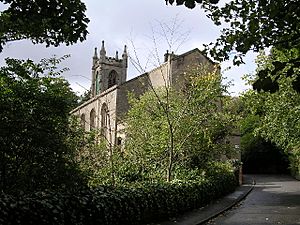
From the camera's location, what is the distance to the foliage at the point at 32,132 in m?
10.1

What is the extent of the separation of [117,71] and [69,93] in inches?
1952

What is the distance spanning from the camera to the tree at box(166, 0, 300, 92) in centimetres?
524

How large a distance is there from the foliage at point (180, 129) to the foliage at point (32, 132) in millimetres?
7641

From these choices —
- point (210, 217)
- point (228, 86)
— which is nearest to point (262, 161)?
point (228, 86)

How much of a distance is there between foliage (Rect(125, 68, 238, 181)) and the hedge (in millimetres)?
2194

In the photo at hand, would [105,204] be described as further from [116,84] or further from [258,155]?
[258,155]

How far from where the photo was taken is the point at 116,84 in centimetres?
4234

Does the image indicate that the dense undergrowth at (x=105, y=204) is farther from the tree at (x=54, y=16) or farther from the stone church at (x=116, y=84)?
the stone church at (x=116, y=84)

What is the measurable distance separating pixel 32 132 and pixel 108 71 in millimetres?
50383

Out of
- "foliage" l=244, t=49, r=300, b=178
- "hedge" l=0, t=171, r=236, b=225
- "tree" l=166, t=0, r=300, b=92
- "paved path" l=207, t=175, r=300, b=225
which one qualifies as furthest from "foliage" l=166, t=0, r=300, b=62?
"foliage" l=244, t=49, r=300, b=178

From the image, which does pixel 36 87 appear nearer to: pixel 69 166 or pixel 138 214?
pixel 69 166

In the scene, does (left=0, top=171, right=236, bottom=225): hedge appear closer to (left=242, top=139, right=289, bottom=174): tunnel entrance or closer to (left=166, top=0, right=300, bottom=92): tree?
(left=166, top=0, right=300, bottom=92): tree

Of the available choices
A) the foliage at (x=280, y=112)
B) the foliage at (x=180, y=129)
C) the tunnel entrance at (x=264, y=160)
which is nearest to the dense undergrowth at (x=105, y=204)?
the foliage at (x=180, y=129)

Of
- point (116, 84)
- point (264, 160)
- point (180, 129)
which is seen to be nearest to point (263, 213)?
point (180, 129)
